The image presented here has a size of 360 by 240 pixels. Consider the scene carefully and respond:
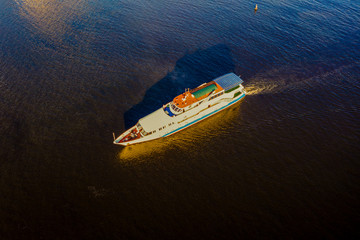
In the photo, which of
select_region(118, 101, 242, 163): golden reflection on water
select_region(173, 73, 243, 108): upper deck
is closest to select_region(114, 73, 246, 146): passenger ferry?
select_region(173, 73, 243, 108): upper deck

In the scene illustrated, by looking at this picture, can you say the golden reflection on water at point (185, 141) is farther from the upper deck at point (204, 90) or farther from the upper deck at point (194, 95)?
the upper deck at point (204, 90)

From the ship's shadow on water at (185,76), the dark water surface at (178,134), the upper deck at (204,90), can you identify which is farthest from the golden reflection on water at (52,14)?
the upper deck at (204,90)

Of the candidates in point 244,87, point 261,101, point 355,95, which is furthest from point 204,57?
point 355,95

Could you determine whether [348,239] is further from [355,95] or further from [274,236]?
[355,95]

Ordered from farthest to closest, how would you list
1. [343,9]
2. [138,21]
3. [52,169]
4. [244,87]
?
[343,9] → [138,21] → [244,87] → [52,169]

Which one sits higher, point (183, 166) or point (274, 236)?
point (183, 166)

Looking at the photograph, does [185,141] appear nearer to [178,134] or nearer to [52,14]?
[178,134]
